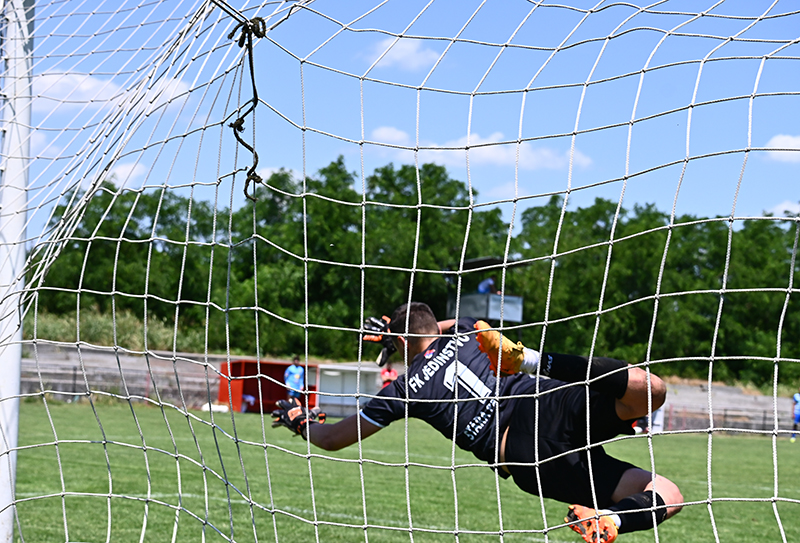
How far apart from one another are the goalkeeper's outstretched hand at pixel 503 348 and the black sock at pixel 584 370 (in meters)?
0.10

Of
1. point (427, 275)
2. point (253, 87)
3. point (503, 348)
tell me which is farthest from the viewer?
point (427, 275)

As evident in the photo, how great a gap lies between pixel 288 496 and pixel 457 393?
3889mm

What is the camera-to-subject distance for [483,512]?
22.6 ft

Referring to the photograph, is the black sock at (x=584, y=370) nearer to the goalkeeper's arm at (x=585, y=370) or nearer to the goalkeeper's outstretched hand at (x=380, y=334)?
the goalkeeper's arm at (x=585, y=370)

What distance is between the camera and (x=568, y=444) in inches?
141

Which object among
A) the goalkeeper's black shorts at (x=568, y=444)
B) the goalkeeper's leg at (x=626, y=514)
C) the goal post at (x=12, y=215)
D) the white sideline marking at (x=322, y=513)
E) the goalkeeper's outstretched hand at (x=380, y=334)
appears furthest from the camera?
the white sideline marking at (x=322, y=513)

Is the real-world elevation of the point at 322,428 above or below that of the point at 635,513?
above

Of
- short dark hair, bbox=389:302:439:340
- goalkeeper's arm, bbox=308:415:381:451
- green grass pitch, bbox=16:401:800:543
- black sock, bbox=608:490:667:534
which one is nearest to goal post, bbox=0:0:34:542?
green grass pitch, bbox=16:401:800:543

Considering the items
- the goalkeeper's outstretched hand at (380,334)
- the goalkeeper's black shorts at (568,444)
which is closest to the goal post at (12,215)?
the goalkeeper's outstretched hand at (380,334)

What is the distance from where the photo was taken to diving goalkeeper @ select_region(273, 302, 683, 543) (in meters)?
3.24

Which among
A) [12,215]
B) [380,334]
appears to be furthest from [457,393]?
[12,215]

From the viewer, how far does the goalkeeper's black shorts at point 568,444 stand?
Result: 11.5ft

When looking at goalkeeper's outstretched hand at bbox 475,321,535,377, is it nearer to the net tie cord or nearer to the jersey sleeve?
the jersey sleeve

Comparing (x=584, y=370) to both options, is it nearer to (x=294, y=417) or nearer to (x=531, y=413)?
(x=531, y=413)
